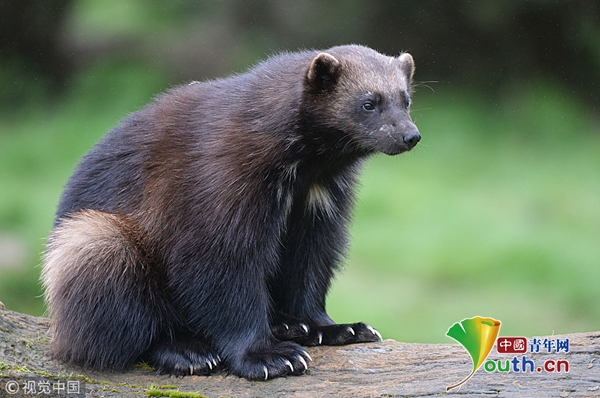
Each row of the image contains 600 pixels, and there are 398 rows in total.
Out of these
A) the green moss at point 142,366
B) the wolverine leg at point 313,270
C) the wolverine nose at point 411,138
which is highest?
the wolverine nose at point 411,138

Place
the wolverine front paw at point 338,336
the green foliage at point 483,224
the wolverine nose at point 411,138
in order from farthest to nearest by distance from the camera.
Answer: the green foliage at point 483,224 → the wolverine front paw at point 338,336 → the wolverine nose at point 411,138

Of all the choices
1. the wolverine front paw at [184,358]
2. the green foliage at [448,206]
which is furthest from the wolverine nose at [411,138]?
the green foliage at [448,206]

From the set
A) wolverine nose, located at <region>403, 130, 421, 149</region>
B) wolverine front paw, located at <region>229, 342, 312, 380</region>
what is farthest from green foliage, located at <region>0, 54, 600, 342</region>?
wolverine nose, located at <region>403, 130, 421, 149</region>

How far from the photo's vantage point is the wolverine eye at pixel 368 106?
4691mm

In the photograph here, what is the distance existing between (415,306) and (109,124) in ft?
14.4

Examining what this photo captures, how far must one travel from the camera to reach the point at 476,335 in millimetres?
4656

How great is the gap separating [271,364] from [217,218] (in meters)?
0.88

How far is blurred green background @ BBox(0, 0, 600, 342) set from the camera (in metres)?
9.55

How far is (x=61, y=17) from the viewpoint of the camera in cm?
1041

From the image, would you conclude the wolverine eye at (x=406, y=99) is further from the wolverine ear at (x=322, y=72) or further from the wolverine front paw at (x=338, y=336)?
the wolverine front paw at (x=338, y=336)

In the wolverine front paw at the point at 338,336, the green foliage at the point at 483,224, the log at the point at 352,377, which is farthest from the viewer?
the green foliage at the point at 483,224

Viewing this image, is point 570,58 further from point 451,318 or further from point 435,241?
point 451,318

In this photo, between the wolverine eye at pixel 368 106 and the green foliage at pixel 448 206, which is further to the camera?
the green foliage at pixel 448 206

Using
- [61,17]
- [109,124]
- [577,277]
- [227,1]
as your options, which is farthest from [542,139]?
[61,17]
